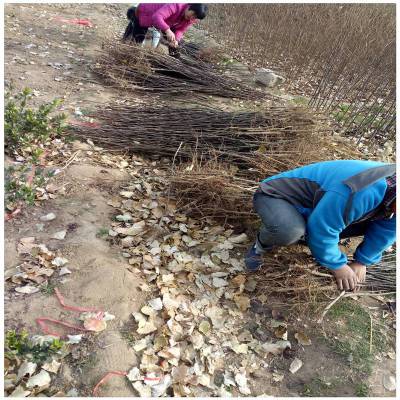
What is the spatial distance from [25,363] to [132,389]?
480 mm

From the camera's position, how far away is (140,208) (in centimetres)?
276

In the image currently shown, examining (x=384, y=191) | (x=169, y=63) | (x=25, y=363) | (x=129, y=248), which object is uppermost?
(x=384, y=191)

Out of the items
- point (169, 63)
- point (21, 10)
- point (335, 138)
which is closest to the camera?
point (335, 138)

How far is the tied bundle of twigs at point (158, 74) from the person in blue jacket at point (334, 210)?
292cm

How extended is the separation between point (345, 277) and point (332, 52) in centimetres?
440

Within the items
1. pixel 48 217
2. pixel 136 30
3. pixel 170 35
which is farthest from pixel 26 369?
pixel 136 30

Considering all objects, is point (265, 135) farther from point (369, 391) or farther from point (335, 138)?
point (369, 391)

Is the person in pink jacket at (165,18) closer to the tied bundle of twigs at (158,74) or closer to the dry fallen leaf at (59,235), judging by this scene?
the tied bundle of twigs at (158,74)

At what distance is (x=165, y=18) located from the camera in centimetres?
490

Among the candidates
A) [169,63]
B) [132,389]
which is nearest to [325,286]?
[132,389]

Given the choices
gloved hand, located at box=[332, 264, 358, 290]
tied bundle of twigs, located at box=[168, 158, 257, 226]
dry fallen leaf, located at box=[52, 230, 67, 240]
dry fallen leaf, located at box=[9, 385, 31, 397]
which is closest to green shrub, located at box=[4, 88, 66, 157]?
dry fallen leaf, located at box=[52, 230, 67, 240]

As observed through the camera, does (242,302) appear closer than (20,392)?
No

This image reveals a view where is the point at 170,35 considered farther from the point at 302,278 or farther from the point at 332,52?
the point at 302,278

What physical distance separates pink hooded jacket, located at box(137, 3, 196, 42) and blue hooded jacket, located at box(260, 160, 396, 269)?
11.8 feet
